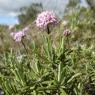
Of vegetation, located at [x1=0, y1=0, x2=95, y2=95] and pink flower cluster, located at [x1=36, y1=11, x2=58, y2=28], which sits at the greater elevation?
pink flower cluster, located at [x1=36, y1=11, x2=58, y2=28]

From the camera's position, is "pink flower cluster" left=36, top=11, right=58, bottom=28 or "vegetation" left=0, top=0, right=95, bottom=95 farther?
"pink flower cluster" left=36, top=11, right=58, bottom=28

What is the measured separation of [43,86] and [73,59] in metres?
0.57

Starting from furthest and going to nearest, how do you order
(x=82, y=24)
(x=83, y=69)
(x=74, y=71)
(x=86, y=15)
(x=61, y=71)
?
(x=86, y=15) → (x=82, y=24) → (x=83, y=69) → (x=74, y=71) → (x=61, y=71)

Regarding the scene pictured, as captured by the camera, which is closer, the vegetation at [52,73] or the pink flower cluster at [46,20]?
the vegetation at [52,73]

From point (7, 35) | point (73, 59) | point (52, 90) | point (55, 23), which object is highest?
point (7, 35)

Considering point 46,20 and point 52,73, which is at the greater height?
point 46,20

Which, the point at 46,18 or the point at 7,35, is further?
the point at 7,35

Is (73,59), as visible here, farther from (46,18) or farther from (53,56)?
(46,18)

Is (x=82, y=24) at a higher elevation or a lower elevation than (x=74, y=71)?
higher

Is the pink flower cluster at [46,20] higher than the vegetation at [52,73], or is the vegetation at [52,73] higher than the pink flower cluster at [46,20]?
the pink flower cluster at [46,20]

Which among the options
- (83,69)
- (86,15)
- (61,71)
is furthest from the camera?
(86,15)

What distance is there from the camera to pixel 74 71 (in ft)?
11.4

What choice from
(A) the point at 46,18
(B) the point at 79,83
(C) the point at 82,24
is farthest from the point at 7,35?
(B) the point at 79,83

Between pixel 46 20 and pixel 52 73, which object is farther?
pixel 46 20
